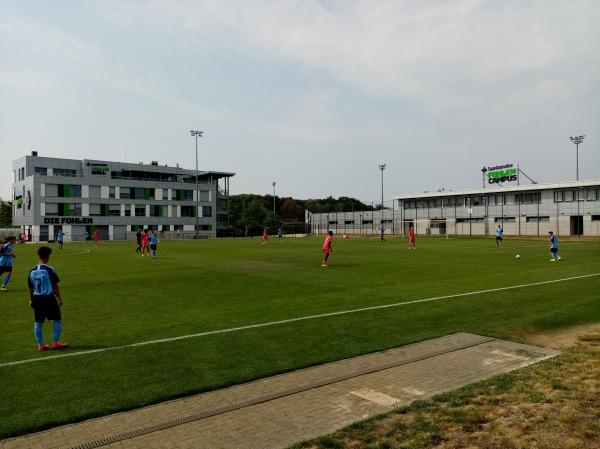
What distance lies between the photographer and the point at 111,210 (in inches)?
3260

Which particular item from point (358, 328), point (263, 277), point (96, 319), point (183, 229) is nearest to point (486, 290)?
point (358, 328)

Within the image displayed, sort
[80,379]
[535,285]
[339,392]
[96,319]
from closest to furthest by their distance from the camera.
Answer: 1. [339,392]
2. [80,379]
3. [96,319]
4. [535,285]

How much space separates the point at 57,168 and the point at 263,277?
75707 millimetres

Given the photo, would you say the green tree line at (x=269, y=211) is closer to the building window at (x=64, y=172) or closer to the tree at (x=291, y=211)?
the tree at (x=291, y=211)

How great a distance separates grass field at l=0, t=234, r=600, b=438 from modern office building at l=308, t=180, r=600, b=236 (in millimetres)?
53647

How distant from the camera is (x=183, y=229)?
91875 mm

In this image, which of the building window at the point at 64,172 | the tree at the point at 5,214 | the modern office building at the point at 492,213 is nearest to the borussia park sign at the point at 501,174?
the modern office building at the point at 492,213

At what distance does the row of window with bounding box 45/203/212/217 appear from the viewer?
→ 76750 mm

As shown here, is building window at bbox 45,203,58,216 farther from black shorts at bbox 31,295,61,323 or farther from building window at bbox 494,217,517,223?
black shorts at bbox 31,295,61,323

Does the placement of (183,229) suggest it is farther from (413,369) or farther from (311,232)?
(413,369)

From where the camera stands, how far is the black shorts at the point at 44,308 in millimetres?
8008

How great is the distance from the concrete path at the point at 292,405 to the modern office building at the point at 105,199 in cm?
7694

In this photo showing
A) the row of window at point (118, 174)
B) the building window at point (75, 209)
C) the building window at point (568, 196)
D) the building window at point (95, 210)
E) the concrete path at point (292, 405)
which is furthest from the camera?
the building window at point (95, 210)

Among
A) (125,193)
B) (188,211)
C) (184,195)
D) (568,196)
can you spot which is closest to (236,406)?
(568,196)
